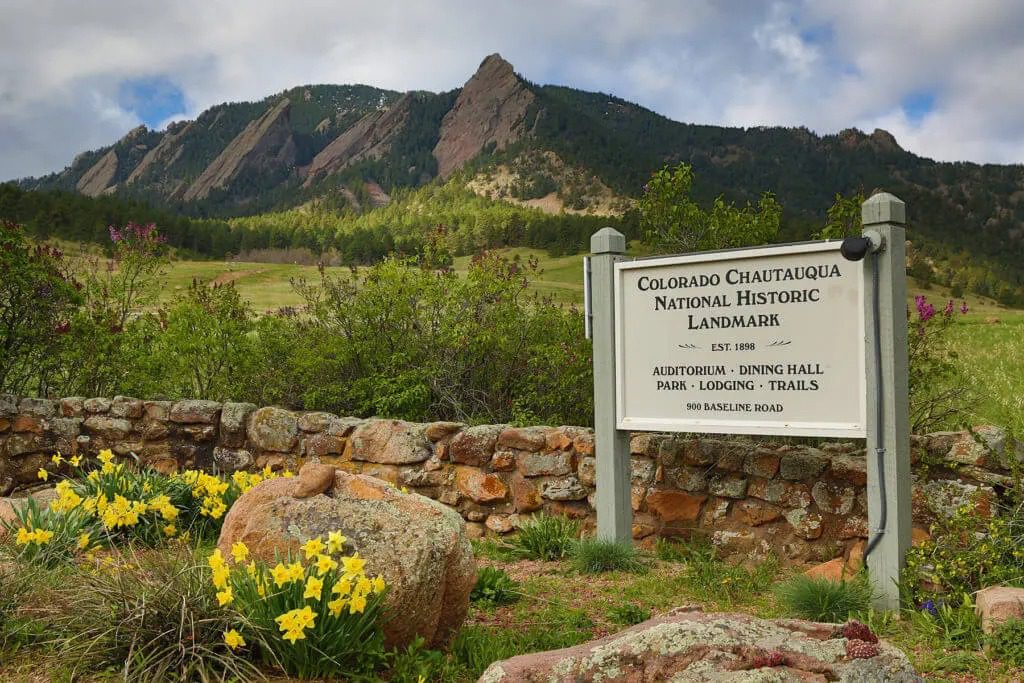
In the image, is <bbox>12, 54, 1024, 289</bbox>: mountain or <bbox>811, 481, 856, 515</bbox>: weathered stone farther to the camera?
<bbox>12, 54, 1024, 289</bbox>: mountain

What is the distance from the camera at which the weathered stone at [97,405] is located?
9141 mm

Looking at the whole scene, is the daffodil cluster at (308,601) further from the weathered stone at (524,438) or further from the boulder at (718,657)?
the weathered stone at (524,438)

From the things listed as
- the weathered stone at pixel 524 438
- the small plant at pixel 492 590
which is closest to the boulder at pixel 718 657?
the small plant at pixel 492 590

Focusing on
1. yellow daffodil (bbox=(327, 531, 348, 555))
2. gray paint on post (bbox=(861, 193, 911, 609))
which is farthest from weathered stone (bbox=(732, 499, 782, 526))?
yellow daffodil (bbox=(327, 531, 348, 555))

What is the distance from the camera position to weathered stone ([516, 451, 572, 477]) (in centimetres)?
711

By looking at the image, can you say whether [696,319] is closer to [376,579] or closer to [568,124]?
[376,579]

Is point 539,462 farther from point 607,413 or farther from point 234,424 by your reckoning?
point 234,424

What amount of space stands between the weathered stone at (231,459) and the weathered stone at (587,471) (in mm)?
3444

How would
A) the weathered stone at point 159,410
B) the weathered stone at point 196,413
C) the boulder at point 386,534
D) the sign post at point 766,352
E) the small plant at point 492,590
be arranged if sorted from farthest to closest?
the weathered stone at point 159,410
the weathered stone at point 196,413
the sign post at point 766,352
the small plant at point 492,590
the boulder at point 386,534

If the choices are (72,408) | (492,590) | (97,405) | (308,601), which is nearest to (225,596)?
(308,601)

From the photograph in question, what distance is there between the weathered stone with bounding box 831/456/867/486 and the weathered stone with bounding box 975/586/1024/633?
141 cm

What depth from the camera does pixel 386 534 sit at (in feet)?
13.4

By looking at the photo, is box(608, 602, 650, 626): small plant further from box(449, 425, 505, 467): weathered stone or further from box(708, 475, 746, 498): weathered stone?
box(449, 425, 505, 467): weathered stone

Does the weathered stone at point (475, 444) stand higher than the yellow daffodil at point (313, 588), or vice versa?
the weathered stone at point (475, 444)
